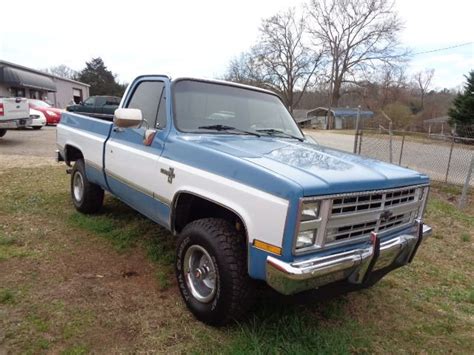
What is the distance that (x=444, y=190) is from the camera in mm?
8688

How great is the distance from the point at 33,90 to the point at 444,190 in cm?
3641

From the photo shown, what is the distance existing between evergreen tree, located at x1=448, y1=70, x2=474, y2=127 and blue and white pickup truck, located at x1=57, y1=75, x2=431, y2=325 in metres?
29.2

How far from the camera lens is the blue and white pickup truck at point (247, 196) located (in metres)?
2.40

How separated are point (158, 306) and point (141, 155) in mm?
1421

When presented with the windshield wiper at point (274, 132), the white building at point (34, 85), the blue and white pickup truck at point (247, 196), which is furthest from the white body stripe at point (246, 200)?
the white building at point (34, 85)

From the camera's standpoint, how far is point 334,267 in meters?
2.44

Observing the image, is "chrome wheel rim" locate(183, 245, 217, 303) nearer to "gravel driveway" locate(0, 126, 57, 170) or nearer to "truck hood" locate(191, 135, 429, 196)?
"truck hood" locate(191, 135, 429, 196)

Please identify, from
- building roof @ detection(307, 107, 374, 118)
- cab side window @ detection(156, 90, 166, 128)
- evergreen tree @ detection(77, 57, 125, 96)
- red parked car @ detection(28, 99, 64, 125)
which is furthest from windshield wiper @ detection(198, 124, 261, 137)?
evergreen tree @ detection(77, 57, 125, 96)

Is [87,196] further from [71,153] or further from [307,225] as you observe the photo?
[307,225]

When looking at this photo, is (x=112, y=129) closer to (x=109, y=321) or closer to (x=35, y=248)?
(x=35, y=248)

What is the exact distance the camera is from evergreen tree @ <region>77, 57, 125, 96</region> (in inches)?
2270

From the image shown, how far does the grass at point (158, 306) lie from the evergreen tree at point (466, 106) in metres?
28.2

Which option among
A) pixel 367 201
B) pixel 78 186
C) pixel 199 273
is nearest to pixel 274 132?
pixel 367 201

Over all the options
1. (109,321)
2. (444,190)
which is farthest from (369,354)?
(444,190)
